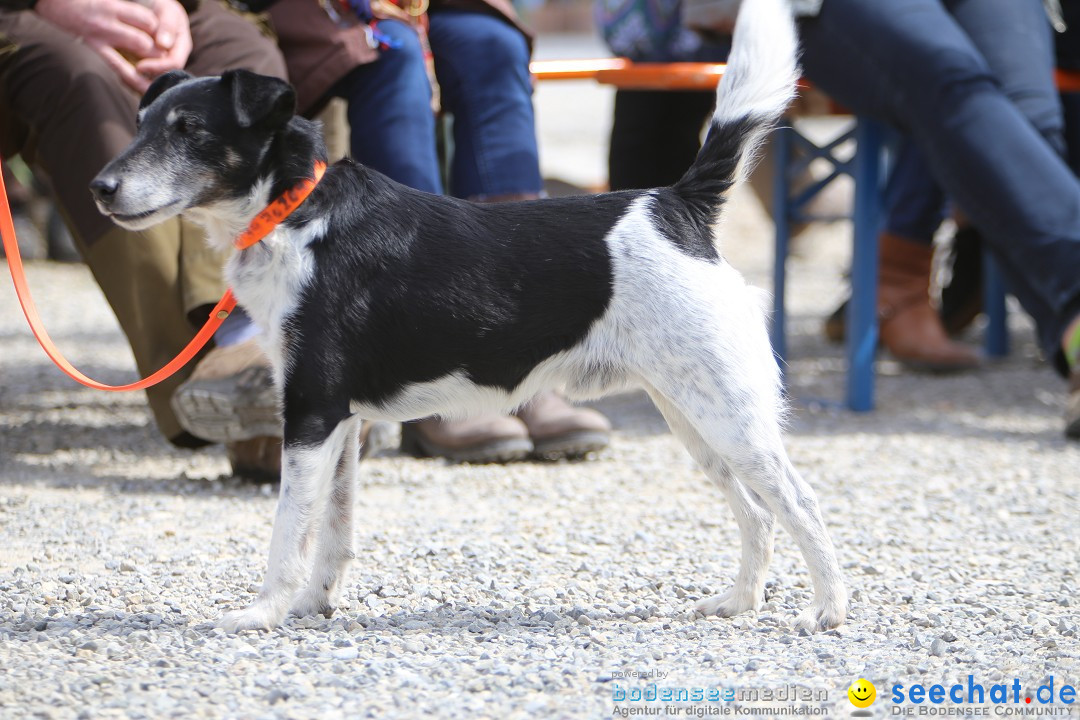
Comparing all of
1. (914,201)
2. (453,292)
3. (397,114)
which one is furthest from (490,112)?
(914,201)

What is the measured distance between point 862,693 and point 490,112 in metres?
2.43

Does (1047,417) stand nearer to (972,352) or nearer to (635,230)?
(972,352)

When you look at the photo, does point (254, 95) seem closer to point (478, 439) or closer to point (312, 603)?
point (312, 603)

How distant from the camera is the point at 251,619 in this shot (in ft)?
7.84

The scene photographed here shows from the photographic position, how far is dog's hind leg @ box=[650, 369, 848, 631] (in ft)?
7.89

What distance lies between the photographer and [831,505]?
11.6 feet

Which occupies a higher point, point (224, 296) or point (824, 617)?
point (224, 296)

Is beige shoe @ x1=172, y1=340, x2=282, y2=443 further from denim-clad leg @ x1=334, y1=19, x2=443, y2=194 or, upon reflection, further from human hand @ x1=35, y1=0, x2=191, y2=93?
human hand @ x1=35, y1=0, x2=191, y2=93

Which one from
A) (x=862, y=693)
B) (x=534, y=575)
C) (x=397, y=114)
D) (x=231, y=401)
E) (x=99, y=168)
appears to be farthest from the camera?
(x=397, y=114)

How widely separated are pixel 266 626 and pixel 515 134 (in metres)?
2.06

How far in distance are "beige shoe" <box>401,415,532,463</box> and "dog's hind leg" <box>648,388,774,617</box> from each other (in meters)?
1.30

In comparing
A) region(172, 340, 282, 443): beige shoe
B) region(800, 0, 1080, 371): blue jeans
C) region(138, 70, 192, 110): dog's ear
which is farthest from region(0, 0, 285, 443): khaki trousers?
region(800, 0, 1080, 371): blue jeans

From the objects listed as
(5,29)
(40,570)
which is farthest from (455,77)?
(40,570)

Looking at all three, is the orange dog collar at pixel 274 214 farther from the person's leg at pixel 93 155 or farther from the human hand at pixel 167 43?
the human hand at pixel 167 43
